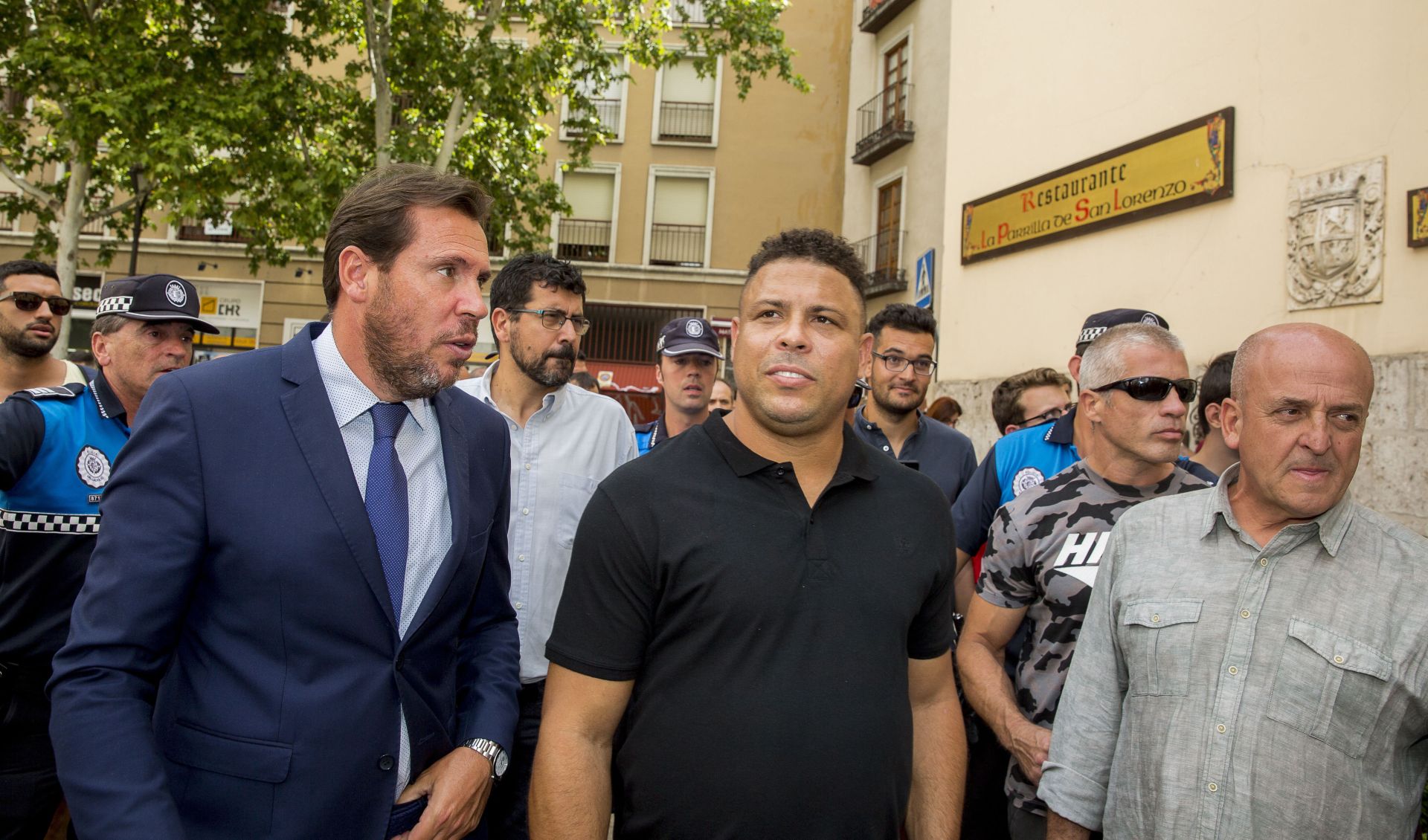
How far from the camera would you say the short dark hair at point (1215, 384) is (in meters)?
3.93

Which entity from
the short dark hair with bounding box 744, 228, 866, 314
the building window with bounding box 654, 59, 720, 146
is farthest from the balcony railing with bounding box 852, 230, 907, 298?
the short dark hair with bounding box 744, 228, 866, 314

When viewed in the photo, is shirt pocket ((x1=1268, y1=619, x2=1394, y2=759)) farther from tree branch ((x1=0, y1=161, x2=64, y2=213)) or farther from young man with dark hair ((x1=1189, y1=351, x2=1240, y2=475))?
tree branch ((x1=0, y1=161, x2=64, y2=213))

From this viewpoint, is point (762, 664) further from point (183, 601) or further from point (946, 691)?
point (183, 601)

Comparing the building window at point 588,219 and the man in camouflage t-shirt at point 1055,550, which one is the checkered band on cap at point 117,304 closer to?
the man in camouflage t-shirt at point 1055,550

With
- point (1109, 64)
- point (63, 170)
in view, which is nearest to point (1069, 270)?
point (1109, 64)

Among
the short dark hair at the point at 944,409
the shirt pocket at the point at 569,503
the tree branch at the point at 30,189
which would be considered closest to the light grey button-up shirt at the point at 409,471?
the shirt pocket at the point at 569,503

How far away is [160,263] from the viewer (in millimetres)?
24547

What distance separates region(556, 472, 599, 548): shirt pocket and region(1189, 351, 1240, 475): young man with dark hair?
2393 millimetres

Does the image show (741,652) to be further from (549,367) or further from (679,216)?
(679,216)

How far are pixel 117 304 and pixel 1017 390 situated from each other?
4.57 meters

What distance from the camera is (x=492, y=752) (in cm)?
237

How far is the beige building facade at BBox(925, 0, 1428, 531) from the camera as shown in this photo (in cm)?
759

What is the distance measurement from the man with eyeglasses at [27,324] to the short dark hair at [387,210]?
2523 millimetres

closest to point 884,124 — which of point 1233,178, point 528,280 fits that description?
point 1233,178
